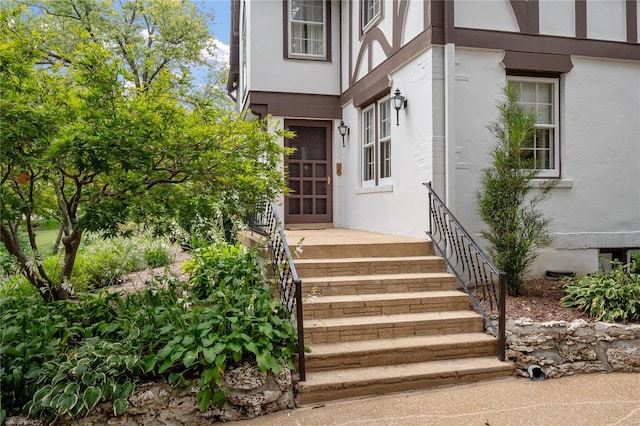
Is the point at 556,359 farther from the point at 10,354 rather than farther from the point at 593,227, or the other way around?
the point at 10,354

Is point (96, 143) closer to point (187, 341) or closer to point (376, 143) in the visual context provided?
point (187, 341)

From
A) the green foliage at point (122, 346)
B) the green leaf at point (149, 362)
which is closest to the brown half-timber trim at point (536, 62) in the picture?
the green foliage at point (122, 346)

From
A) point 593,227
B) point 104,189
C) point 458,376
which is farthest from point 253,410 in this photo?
point 593,227

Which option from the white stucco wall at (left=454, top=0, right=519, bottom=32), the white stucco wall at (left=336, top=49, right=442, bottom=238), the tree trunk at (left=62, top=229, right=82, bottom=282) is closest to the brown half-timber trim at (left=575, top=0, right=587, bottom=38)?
the white stucco wall at (left=454, top=0, right=519, bottom=32)

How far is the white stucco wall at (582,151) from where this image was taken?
5711 millimetres

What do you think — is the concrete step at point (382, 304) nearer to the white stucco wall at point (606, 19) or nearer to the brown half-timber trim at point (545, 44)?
the brown half-timber trim at point (545, 44)

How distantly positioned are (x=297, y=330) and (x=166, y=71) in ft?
8.13

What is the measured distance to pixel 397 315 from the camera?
447 cm

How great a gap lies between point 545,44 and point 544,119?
3.25 ft

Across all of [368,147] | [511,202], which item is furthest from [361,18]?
[511,202]

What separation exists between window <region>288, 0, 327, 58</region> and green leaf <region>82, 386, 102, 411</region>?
7.47m

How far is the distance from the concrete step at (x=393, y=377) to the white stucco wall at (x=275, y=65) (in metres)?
6.35

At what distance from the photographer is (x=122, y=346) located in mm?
A: 3414

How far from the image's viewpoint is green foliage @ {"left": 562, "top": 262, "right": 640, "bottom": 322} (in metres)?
4.27
